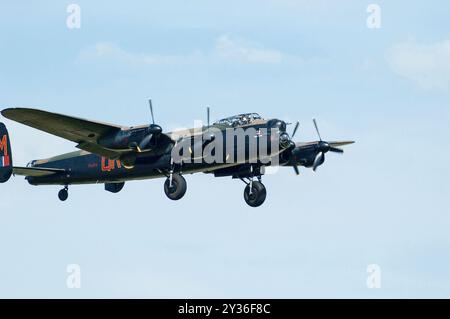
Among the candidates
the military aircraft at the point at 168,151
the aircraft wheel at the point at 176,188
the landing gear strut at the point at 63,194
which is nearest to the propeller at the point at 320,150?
the military aircraft at the point at 168,151

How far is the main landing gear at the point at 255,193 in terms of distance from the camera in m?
45.4

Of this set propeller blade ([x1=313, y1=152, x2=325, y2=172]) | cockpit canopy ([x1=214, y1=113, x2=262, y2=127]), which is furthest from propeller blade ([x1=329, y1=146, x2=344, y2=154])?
cockpit canopy ([x1=214, y1=113, x2=262, y2=127])

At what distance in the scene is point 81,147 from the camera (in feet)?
144

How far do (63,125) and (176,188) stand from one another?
547cm

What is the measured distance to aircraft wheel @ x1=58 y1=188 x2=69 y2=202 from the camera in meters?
47.9

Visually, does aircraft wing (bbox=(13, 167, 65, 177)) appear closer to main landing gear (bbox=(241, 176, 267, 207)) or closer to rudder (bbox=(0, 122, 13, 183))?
rudder (bbox=(0, 122, 13, 183))

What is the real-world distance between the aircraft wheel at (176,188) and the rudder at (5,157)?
8.60m

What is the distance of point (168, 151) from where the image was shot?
142ft

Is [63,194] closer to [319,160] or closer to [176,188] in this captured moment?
[176,188]

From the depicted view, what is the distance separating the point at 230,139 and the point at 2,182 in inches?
456

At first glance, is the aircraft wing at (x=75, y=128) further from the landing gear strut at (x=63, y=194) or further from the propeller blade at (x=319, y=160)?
the propeller blade at (x=319, y=160)

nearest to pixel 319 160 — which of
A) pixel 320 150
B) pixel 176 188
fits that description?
pixel 320 150

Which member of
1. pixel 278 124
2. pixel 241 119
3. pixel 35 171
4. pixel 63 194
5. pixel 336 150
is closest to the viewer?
pixel 278 124

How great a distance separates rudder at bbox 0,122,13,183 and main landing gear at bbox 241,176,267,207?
11.3 meters
